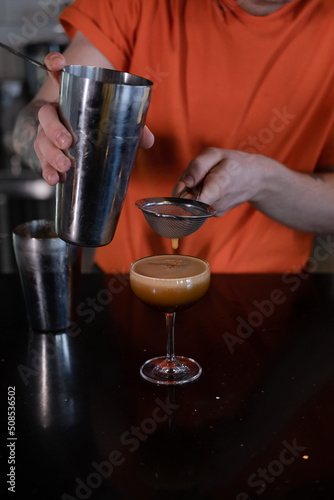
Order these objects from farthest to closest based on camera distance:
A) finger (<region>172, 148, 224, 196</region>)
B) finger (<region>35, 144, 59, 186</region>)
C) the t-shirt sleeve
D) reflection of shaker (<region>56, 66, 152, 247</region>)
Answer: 1. the t-shirt sleeve
2. finger (<region>172, 148, 224, 196</region>)
3. finger (<region>35, 144, 59, 186</region>)
4. reflection of shaker (<region>56, 66, 152, 247</region>)

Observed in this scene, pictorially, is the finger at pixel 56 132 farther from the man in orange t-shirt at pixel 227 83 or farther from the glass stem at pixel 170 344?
the man in orange t-shirt at pixel 227 83

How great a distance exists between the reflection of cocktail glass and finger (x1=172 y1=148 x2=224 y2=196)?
18 cm

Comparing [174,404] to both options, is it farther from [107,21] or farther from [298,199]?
[107,21]

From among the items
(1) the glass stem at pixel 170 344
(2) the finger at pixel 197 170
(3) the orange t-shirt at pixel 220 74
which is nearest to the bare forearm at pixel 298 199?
(3) the orange t-shirt at pixel 220 74

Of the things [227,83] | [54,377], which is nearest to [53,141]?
[54,377]

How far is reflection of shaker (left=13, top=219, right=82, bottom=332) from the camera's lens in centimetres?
125

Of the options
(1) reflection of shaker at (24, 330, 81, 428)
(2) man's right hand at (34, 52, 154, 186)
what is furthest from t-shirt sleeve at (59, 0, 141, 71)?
(1) reflection of shaker at (24, 330, 81, 428)

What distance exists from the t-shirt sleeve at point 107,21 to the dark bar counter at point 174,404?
2.42ft

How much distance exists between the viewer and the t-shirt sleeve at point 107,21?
1.65 meters

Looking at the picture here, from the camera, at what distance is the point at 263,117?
167 centimetres

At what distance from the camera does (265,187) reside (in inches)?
59.9

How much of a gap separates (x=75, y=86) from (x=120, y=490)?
0.66 m

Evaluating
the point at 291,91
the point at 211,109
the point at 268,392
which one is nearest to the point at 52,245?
the point at 268,392

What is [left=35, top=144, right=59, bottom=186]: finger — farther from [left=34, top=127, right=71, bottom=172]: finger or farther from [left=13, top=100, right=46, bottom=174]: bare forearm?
[left=13, top=100, right=46, bottom=174]: bare forearm
